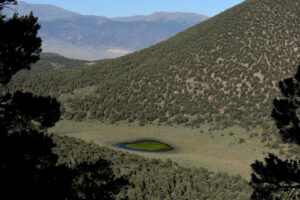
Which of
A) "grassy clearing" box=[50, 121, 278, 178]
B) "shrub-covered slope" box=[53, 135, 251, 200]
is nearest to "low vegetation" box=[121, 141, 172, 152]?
"grassy clearing" box=[50, 121, 278, 178]

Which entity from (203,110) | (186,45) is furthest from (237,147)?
(186,45)

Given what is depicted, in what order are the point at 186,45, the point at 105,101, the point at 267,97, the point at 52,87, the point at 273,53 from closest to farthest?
the point at 267,97 → the point at 105,101 → the point at 273,53 → the point at 52,87 → the point at 186,45

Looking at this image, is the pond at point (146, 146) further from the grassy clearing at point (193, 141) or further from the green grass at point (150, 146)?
the grassy clearing at point (193, 141)

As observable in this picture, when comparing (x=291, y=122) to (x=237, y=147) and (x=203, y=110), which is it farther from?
(x=203, y=110)

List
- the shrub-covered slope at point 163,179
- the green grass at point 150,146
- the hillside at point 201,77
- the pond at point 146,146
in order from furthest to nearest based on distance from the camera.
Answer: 1. the hillside at point 201,77
2. the green grass at point 150,146
3. the pond at point 146,146
4. the shrub-covered slope at point 163,179

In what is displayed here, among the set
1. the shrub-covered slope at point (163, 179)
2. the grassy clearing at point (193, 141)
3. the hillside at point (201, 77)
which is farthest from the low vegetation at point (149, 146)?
the hillside at point (201, 77)

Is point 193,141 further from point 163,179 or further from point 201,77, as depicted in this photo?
point 201,77

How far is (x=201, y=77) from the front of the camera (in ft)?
191

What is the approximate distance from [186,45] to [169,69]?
11528mm

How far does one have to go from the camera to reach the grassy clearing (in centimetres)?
3077

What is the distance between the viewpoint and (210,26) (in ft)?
251

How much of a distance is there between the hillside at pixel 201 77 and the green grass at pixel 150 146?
1043 cm

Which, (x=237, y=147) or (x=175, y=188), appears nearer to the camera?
(x=175, y=188)

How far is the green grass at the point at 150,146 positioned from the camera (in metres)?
36.1
